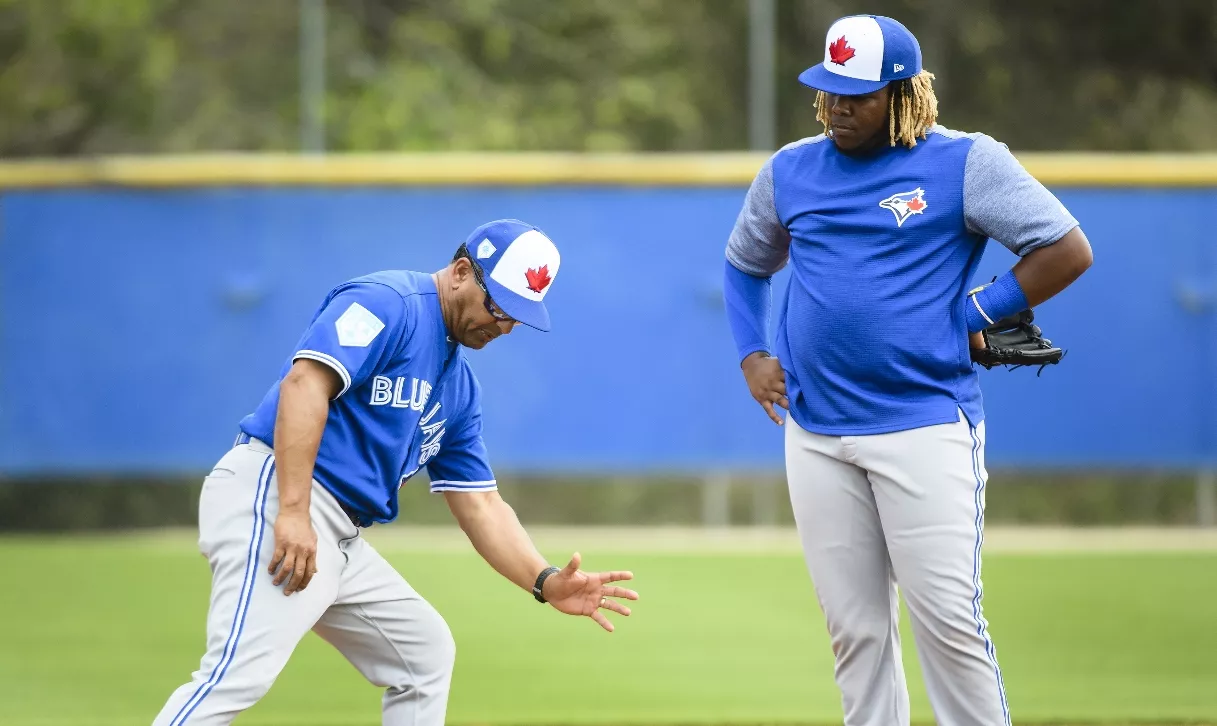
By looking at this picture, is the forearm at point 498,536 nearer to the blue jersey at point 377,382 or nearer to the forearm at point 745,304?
the blue jersey at point 377,382

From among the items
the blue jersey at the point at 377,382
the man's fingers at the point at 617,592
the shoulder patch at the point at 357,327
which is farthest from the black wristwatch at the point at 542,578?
the shoulder patch at the point at 357,327

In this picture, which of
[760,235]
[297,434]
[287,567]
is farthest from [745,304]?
[287,567]

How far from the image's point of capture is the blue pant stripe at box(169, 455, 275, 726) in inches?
146

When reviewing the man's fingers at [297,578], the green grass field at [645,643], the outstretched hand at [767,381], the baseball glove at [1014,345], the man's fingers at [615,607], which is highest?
the baseball glove at [1014,345]

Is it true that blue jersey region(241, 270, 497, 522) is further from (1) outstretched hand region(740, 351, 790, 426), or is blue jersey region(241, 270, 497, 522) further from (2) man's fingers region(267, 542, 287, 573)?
(1) outstretched hand region(740, 351, 790, 426)

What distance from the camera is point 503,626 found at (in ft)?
26.4

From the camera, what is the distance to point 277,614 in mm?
3855

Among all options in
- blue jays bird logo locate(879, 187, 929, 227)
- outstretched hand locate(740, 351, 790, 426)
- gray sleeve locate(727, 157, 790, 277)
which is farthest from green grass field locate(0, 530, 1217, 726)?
blue jays bird logo locate(879, 187, 929, 227)

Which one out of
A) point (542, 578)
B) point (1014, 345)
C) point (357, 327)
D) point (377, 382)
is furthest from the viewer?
point (542, 578)

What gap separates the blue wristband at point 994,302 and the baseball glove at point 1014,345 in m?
0.09

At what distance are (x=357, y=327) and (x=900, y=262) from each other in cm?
145

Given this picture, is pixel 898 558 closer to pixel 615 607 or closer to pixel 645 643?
pixel 615 607

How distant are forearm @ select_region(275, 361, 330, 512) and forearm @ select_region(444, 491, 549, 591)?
2.66ft

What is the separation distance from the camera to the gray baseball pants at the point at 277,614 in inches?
148
